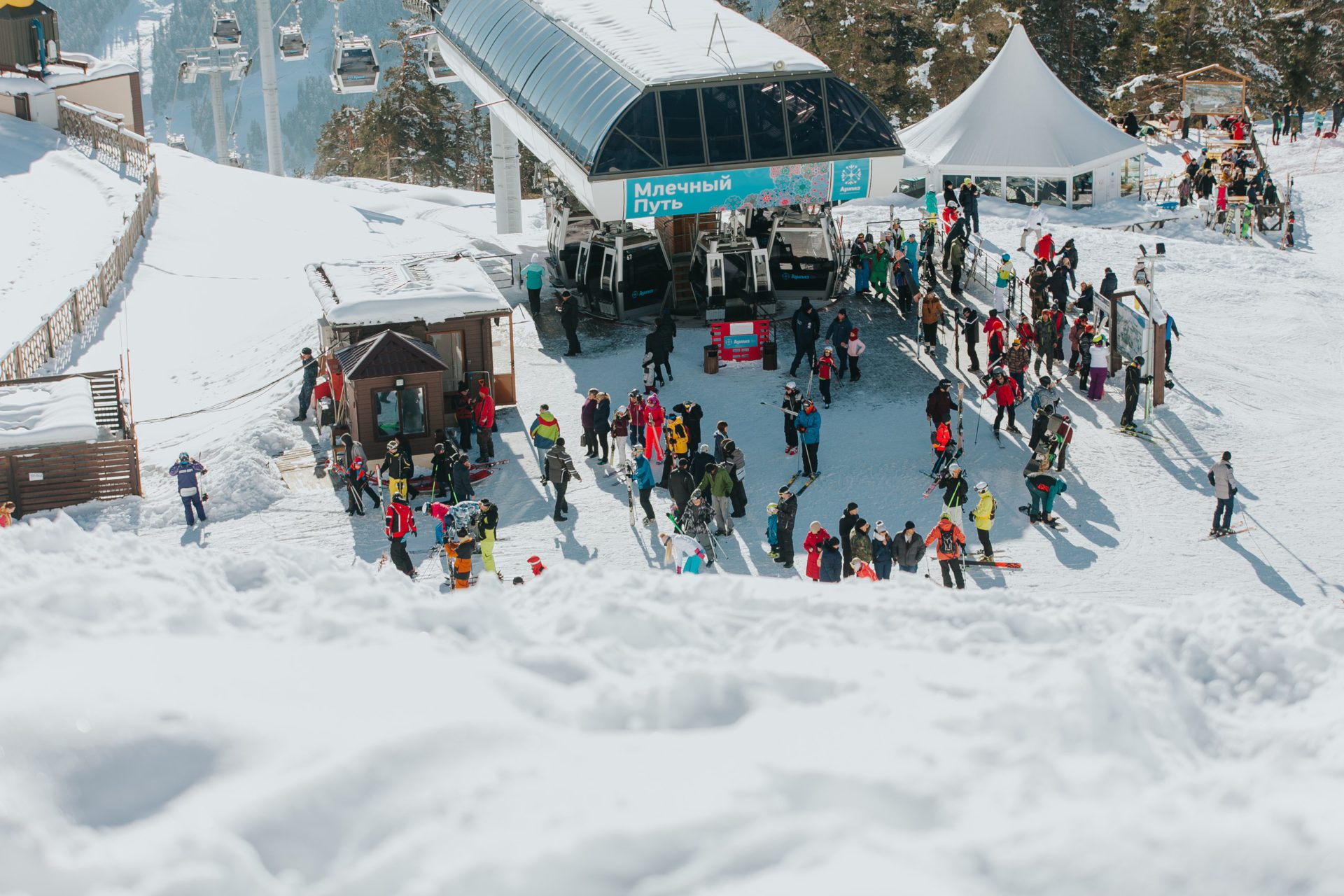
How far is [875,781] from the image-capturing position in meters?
6.82

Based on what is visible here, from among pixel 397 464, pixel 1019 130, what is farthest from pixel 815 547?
pixel 1019 130

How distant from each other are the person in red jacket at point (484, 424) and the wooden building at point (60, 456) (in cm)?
438

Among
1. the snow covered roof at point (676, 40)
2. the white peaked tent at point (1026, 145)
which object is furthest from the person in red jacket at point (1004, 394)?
the white peaked tent at point (1026, 145)

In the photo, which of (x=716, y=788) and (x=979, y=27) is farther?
(x=979, y=27)

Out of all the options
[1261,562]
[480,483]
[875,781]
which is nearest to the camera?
[875,781]

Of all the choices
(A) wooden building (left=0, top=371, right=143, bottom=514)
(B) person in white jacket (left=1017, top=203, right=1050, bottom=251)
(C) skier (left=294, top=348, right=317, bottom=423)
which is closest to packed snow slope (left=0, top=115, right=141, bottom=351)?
(A) wooden building (left=0, top=371, right=143, bottom=514)

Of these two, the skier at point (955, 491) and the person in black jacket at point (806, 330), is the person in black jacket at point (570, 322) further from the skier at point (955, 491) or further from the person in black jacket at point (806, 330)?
the skier at point (955, 491)

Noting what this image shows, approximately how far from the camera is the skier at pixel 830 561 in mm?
14492

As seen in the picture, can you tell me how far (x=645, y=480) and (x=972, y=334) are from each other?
6675 millimetres

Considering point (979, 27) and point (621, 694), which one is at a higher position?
point (979, 27)

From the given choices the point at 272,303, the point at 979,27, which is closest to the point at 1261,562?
the point at 272,303

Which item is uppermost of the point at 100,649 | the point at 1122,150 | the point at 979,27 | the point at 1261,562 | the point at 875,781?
the point at 979,27

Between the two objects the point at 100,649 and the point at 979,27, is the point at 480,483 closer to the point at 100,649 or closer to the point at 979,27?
the point at 100,649

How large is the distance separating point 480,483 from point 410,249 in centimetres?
1475
